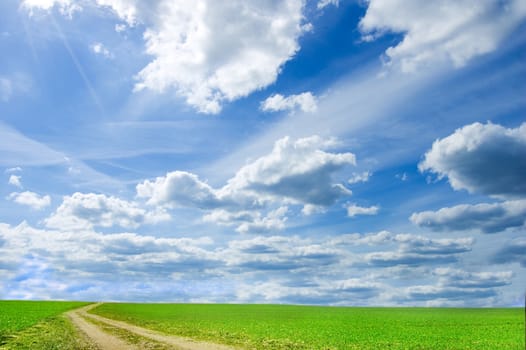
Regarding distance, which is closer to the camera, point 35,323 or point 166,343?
point 166,343

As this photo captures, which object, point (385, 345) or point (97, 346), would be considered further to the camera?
point (385, 345)

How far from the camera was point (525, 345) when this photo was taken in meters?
41.8

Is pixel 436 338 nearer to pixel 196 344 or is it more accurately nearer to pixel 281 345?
pixel 281 345

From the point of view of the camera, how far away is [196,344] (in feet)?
129

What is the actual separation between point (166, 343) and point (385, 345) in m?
18.8

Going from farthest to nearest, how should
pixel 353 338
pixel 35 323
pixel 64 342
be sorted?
pixel 35 323
pixel 353 338
pixel 64 342

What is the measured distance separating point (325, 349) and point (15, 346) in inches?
1002

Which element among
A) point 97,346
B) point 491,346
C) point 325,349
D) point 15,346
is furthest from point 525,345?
point 15,346

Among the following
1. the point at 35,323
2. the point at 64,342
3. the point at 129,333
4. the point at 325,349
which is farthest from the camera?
the point at 35,323

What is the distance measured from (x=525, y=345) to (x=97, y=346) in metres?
36.4

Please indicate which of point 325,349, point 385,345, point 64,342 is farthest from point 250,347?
point 64,342

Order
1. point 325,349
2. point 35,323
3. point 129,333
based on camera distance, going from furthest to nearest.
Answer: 1. point 35,323
2. point 129,333
3. point 325,349

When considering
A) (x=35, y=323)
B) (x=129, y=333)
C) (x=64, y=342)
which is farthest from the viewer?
(x=35, y=323)

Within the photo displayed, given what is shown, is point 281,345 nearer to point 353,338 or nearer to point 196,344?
point 196,344
